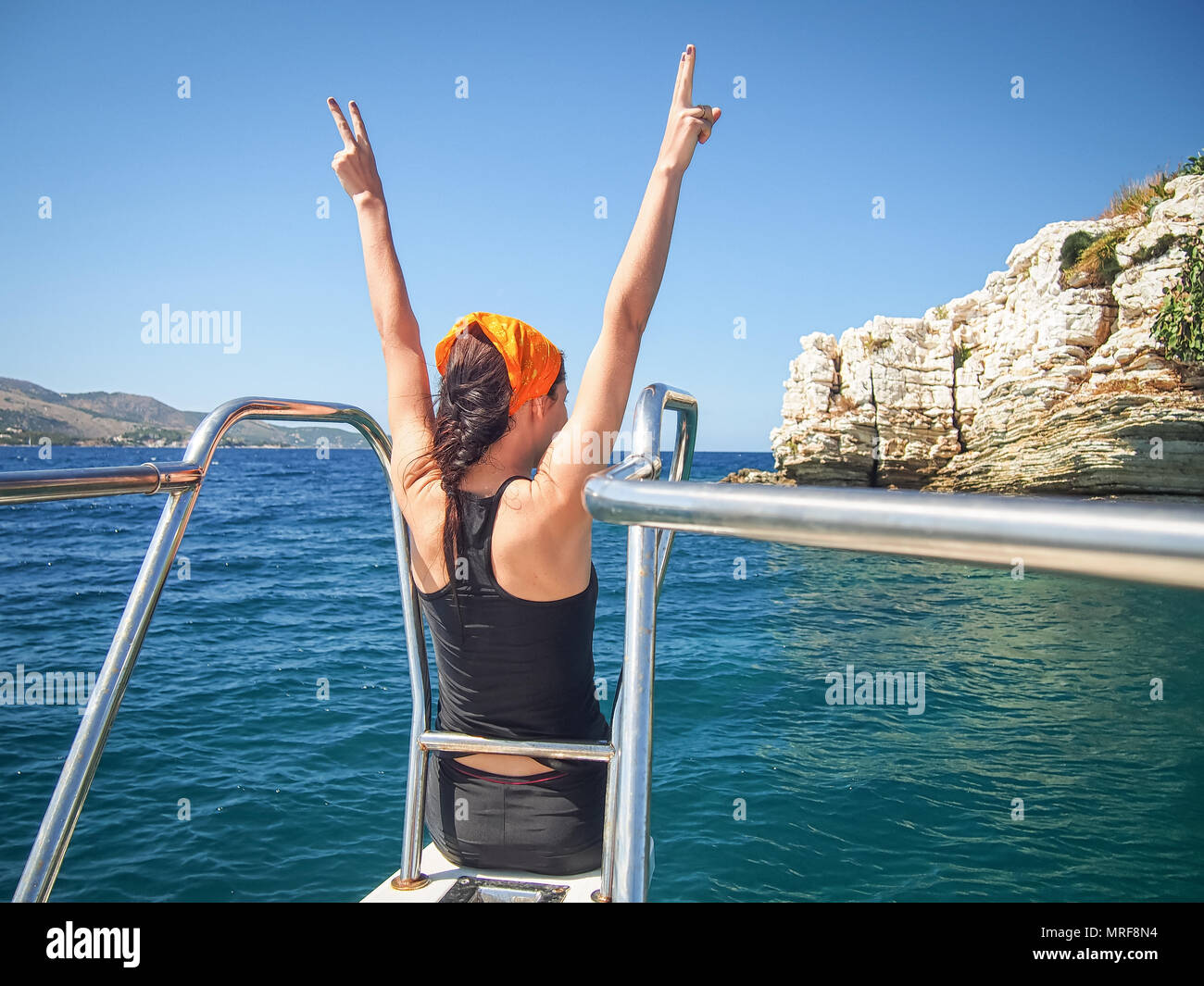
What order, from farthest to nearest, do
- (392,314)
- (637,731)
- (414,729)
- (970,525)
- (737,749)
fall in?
1. (737,749)
2. (392,314)
3. (414,729)
4. (637,731)
5. (970,525)

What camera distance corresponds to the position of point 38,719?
28.2ft

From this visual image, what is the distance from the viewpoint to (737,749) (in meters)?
8.23

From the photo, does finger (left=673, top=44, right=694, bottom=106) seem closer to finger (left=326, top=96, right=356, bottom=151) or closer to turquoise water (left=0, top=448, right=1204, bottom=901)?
finger (left=326, top=96, right=356, bottom=151)

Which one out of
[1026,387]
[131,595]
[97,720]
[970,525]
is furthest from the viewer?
[1026,387]

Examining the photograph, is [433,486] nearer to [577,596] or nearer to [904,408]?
[577,596]

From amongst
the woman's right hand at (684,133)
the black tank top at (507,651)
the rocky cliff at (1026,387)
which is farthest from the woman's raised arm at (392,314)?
the rocky cliff at (1026,387)

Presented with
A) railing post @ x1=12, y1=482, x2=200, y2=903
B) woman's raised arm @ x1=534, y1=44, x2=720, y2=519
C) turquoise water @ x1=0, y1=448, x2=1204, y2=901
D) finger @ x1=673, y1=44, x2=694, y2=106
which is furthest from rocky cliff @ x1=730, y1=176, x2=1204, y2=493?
railing post @ x1=12, y1=482, x2=200, y2=903

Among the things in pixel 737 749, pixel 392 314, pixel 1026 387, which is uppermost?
pixel 1026 387

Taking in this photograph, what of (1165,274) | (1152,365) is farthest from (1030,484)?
(1165,274)

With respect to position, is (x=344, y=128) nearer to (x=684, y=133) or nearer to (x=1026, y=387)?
(x=684, y=133)

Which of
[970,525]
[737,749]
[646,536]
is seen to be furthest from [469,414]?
[737,749]

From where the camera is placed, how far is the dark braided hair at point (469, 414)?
1.85 metres

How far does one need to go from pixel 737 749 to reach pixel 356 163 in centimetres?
731
